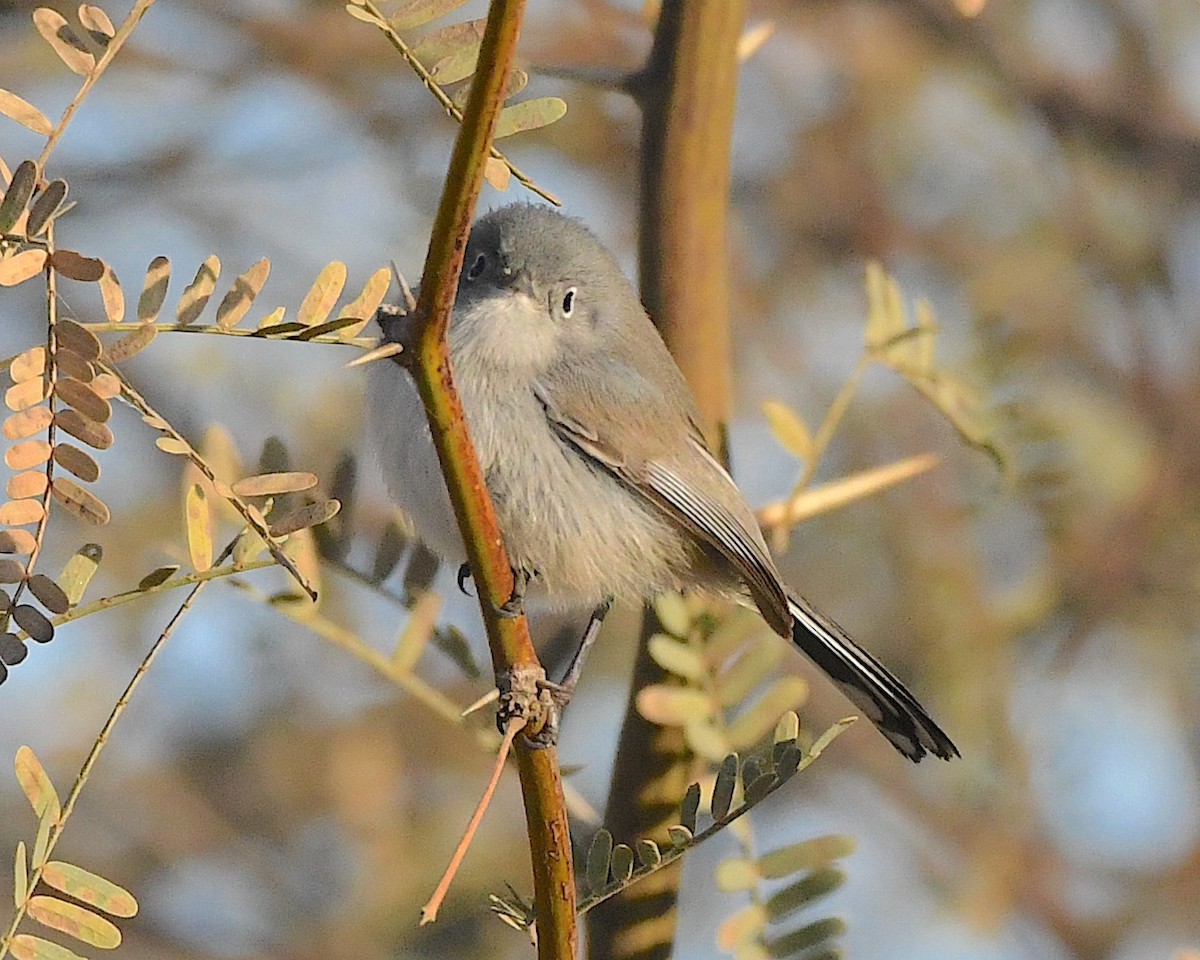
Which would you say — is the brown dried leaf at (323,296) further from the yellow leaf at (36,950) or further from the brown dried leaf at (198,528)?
the yellow leaf at (36,950)

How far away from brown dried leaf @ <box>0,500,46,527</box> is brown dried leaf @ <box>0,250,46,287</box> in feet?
0.55

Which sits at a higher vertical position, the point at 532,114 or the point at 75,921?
the point at 532,114

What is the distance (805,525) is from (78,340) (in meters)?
3.50

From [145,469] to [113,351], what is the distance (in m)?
3.35

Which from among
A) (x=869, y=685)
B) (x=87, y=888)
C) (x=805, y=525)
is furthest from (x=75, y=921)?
(x=805, y=525)

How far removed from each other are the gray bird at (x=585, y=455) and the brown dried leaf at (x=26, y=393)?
3.25ft

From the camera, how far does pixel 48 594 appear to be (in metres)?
1.05

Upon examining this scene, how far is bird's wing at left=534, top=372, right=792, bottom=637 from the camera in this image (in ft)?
6.99

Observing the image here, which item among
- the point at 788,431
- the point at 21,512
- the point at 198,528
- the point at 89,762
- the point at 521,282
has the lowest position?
the point at 89,762

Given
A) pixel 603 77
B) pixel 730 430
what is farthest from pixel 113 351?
pixel 730 430

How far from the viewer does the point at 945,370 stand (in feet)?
7.29

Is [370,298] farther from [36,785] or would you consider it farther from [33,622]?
[36,785]

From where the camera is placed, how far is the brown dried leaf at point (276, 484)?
113cm

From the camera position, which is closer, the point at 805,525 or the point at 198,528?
the point at 198,528
